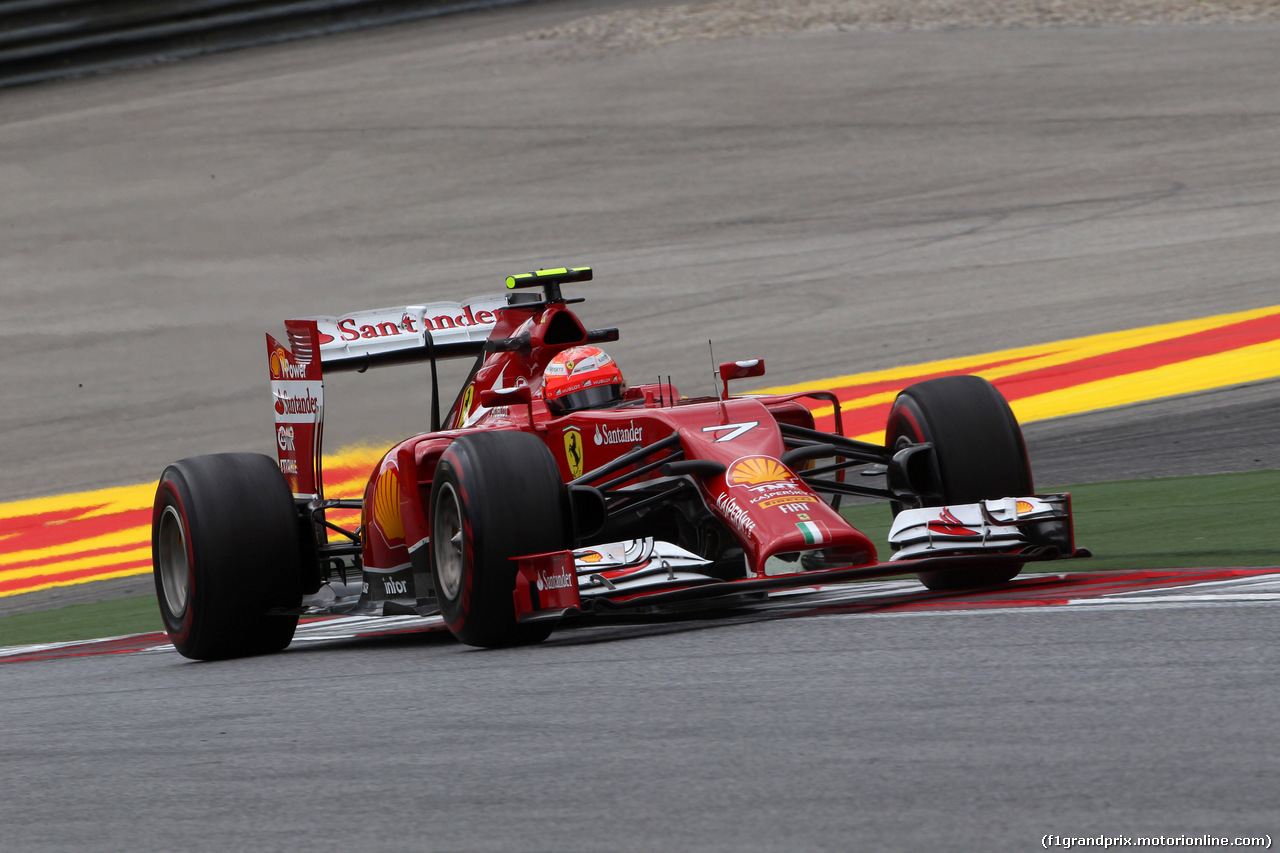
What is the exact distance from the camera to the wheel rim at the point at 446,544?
24.9 feet

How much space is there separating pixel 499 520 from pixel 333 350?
2758 millimetres

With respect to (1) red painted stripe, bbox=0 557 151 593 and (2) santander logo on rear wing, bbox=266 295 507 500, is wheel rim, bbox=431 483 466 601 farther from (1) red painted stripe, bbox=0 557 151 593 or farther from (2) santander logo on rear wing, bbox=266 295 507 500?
(1) red painted stripe, bbox=0 557 151 593

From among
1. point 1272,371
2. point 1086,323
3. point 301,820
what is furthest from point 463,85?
point 301,820

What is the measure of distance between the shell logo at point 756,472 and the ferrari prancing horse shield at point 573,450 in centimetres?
99

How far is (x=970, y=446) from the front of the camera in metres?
7.93

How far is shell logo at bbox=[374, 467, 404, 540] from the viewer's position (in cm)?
859

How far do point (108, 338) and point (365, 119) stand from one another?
6.89m

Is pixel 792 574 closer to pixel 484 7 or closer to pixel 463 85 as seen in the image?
pixel 463 85

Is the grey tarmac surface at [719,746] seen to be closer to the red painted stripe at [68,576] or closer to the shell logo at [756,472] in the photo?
the shell logo at [756,472]

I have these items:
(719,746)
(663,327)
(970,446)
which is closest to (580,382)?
(970,446)

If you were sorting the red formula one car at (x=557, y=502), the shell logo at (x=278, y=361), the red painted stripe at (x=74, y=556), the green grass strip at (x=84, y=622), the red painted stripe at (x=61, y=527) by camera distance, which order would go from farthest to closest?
the red painted stripe at (x=61, y=527) < the red painted stripe at (x=74, y=556) < the green grass strip at (x=84, y=622) < the shell logo at (x=278, y=361) < the red formula one car at (x=557, y=502)

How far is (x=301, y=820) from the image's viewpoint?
4391mm

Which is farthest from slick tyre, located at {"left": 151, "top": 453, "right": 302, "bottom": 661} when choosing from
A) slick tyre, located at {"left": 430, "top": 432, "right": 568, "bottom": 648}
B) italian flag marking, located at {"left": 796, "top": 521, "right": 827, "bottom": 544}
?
italian flag marking, located at {"left": 796, "top": 521, "right": 827, "bottom": 544}

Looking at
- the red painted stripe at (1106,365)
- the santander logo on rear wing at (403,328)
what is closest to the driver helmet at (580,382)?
the santander logo on rear wing at (403,328)
